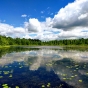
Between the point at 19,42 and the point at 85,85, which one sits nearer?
the point at 85,85

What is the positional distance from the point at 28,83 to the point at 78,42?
170686mm

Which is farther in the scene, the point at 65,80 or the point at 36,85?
the point at 65,80

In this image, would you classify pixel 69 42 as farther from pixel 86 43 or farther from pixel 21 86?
pixel 21 86

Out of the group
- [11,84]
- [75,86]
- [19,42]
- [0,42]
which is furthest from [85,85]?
[19,42]

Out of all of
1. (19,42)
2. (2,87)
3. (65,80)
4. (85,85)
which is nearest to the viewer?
(2,87)

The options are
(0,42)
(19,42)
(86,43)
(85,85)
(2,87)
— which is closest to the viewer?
(2,87)

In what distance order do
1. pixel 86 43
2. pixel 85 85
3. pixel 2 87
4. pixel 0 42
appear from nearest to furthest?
pixel 2 87 < pixel 85 85 < pixel 0 42 < pixel 86 43

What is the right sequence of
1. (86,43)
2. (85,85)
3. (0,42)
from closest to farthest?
(85,85) < (0,42) < (86,43)

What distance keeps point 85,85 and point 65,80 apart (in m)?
2.39

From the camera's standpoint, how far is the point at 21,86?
40.7ft

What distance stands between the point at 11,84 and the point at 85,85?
7.50 m

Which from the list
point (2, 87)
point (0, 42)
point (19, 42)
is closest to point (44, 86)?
point (2, 87)

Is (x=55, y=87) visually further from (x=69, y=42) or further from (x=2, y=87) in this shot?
(x=69, y=42)

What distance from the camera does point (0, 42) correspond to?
92875 millimetres
